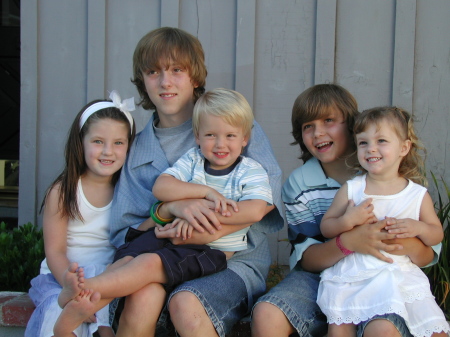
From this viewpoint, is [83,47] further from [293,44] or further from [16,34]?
[16,34]

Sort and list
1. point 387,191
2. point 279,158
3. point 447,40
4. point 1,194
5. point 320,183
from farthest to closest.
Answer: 1. point 1,194
2. point 279,158
3. point 447,40
4. point 320,183
5. point 387,191

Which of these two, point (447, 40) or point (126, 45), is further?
point (126, 45)

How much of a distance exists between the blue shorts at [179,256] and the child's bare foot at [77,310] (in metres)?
0.30

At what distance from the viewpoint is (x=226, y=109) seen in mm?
2402

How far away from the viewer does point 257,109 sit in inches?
149

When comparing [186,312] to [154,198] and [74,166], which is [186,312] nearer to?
[154,198]

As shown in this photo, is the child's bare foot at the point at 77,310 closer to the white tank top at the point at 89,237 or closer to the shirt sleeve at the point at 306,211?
the white tank top at the point at 89,237

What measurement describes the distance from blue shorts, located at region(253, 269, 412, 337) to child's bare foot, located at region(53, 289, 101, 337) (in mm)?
689

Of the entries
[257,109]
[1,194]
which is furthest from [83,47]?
[1,194]

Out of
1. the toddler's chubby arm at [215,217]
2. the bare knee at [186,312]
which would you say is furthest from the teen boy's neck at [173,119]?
the bare knee at [186,312]

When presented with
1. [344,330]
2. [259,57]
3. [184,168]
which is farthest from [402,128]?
[259,57]

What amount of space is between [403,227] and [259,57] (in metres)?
1.97

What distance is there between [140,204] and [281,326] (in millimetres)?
899

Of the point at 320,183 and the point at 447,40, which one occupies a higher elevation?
the point at 447,40
